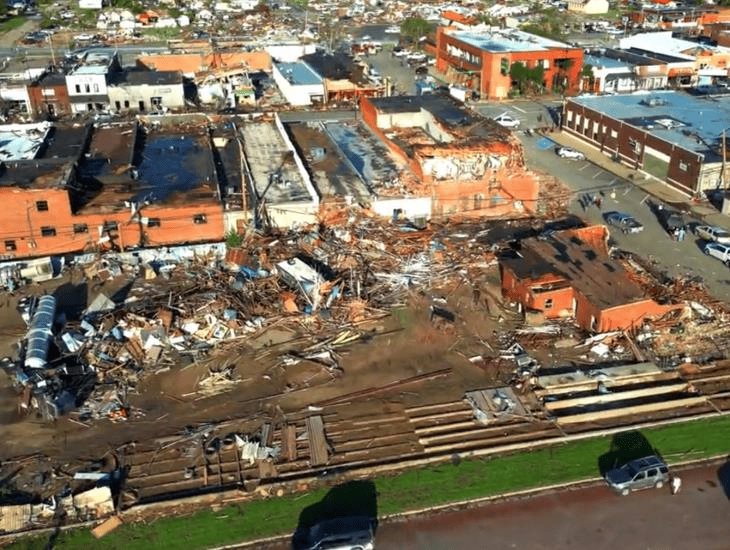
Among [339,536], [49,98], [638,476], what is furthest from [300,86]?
[339,536]

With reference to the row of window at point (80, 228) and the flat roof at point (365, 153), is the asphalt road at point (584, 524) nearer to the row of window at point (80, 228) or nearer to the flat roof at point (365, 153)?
the row of window at point (80, 228)

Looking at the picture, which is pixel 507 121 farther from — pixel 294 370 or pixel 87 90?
pixel 294 370

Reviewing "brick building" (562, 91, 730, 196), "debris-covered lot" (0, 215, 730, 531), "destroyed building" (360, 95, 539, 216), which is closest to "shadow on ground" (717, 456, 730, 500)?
"debris-covered lot" (0, 215, 730, 531)

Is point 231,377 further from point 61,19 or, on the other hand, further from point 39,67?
point 61,19

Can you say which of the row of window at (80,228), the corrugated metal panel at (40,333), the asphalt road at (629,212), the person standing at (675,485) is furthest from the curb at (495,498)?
the row of window at (80,228)

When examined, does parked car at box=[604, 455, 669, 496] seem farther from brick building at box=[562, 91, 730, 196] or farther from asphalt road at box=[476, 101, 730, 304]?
brick building at box=[562, 91, 730, 196]

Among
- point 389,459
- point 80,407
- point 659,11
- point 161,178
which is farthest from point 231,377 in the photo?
point 659,11
